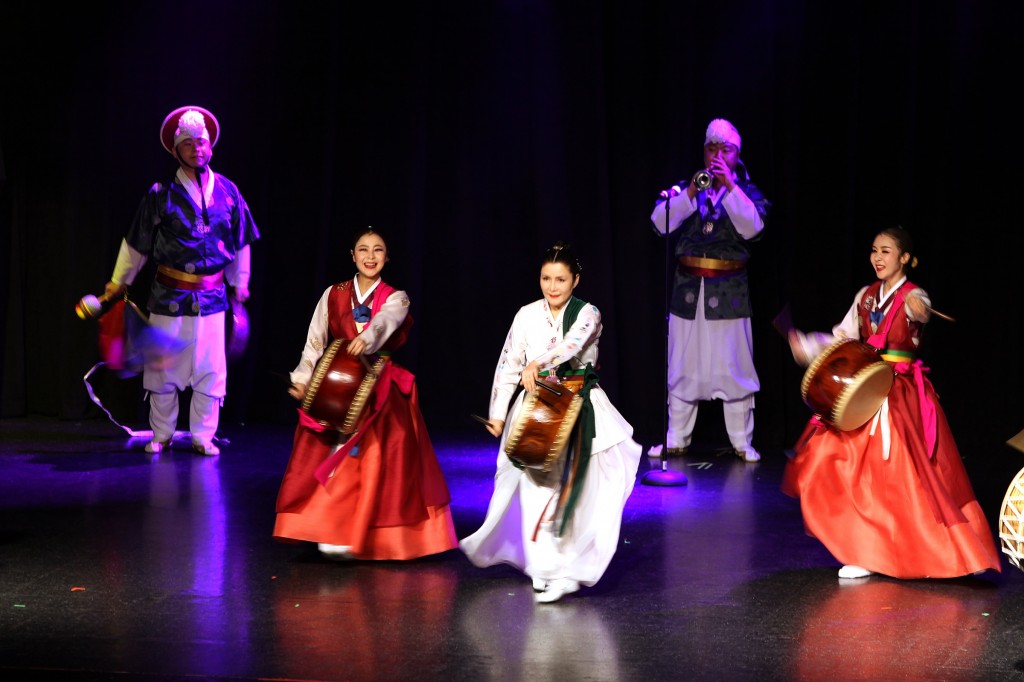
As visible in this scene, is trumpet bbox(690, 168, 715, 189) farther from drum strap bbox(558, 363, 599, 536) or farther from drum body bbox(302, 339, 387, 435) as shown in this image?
drum body bbox(302, 339, 387, 435)

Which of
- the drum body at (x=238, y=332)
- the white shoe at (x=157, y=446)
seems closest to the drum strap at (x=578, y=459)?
the drum body at (x=238, y=332)

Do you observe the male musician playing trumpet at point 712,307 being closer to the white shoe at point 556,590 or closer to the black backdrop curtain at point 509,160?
the black backdrop curtain at point 509,160

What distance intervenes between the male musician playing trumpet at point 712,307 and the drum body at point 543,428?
2921 mm

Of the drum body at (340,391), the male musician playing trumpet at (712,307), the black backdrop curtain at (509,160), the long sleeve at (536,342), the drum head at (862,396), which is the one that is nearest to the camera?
the long sleeve at (536,342)

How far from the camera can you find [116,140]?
301 inches

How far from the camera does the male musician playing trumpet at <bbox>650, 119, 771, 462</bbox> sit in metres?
6.39

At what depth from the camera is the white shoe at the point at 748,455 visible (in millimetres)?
6461

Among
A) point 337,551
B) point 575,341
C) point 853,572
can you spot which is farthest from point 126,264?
point 853,572

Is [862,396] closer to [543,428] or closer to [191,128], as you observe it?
[543,428]

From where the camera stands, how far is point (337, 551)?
416 centimetres

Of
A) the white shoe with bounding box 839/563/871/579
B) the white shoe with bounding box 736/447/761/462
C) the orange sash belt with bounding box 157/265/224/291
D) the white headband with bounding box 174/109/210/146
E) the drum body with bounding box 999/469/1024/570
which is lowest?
the white shoe with bounding box 736/447/761/462

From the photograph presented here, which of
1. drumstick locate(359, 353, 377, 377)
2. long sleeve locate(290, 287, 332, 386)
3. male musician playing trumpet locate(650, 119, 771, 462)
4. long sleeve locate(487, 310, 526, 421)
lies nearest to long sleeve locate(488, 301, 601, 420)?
long sleeve locate(487, 310, 526, 421)

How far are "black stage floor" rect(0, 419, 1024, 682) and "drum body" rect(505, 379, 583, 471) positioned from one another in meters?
0.48

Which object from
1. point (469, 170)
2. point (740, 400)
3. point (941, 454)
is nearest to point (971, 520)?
point (941, 454)
